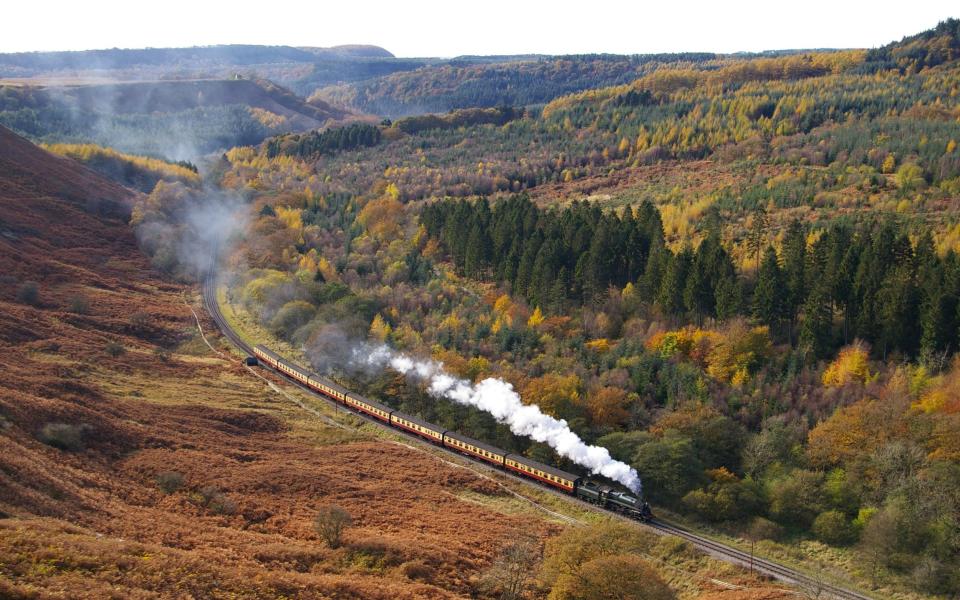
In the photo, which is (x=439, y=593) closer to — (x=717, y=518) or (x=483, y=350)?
(x=717, y=518)

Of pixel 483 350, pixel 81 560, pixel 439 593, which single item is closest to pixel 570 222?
pixel 483 350

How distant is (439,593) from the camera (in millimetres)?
37406

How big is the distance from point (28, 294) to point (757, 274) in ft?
260

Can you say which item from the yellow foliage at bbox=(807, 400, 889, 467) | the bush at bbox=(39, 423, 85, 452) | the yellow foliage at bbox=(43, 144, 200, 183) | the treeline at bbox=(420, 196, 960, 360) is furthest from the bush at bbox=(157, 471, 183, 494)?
the yellow foliage at bbox=(43, 144, 200, 183)

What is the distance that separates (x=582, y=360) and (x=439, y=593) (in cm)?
3476

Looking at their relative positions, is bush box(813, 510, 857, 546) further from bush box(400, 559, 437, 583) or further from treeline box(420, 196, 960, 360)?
bush box(400, 559, 437, 583)

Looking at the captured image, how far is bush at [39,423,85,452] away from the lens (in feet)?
156

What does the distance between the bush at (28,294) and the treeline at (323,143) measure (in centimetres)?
11158

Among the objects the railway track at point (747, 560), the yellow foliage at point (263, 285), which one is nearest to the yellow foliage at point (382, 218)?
the yellow foliage at point (263, 285)

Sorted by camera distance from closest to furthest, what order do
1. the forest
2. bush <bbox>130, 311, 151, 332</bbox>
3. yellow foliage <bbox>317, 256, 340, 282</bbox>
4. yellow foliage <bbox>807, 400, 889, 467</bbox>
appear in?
the forest
yellow foliage <bbox>807, 400, 889, 467</bbox>
bush <bbox>130, 311, 151, 332</bbox>
yellow foliage <bbox>317, 256, 340, 282</bbox>

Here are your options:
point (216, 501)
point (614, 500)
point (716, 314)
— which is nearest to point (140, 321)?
point (216, 501)

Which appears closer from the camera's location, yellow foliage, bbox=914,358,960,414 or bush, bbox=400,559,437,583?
bush, bbox=400,559,437,583

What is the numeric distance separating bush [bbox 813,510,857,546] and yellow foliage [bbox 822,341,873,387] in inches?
637

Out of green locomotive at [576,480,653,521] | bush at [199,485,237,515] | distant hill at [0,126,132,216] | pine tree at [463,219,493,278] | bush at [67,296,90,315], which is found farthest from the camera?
distant hill at [0,126,132,216]
